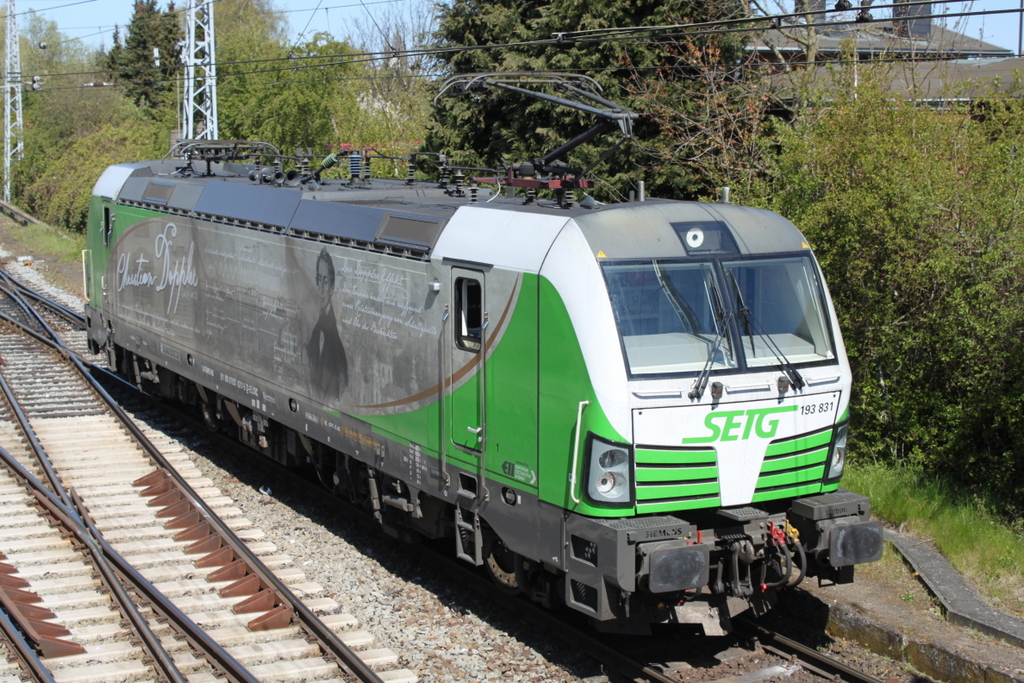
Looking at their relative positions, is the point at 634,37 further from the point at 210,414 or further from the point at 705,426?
the point at 705,426

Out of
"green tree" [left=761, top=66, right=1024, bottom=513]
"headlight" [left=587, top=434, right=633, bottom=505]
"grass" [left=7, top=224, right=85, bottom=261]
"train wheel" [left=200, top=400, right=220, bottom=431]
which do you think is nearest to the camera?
"headlight" [left=587, top=434, right=633, bottom=505]

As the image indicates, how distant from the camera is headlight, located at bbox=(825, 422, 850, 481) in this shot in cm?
745

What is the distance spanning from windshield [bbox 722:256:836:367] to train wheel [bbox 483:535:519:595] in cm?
242

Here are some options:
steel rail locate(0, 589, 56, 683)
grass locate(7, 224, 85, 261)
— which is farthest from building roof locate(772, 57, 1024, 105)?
grass locate(7, 224, 85, 261)

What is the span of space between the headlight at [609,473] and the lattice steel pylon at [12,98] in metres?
40.6

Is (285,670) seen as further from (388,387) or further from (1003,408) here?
(1003,408)

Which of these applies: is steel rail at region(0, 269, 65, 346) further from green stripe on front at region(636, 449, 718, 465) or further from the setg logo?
the setg logo

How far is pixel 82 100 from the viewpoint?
51.5 metres

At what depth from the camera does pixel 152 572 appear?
366 inches

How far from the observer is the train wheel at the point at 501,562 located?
7879 mm

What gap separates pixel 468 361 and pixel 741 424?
2094 mm

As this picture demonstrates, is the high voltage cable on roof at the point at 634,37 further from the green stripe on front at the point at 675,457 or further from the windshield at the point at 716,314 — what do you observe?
the green stripe on front at the point at 675,457

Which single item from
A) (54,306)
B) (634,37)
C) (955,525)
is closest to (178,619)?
(955,525)

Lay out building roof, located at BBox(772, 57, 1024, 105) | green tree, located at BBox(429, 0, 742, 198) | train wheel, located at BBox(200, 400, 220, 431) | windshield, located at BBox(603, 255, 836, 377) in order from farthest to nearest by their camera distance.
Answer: green tree, located at BBox(429, 0, 742, 198)
train wheel, located at BBox(200, 400, 220, 431)
building roof, located at BBox(772, 57, 1024, 105)
windshield, located at BBox(603, 255, 836, 377)
